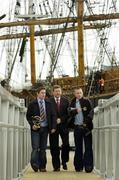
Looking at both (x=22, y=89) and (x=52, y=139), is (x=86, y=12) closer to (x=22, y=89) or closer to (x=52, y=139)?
(x=22, y=89)

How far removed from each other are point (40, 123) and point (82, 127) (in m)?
0.78

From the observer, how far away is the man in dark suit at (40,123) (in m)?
10.2

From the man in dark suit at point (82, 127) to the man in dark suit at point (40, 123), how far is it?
44 cm

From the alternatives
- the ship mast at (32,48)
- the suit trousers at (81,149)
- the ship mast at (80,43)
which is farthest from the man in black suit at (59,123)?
the ship mast at (32,48)

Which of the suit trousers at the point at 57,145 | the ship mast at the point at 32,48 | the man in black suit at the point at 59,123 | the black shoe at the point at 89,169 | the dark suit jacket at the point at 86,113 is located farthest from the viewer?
the ship mast at the point at 32,48

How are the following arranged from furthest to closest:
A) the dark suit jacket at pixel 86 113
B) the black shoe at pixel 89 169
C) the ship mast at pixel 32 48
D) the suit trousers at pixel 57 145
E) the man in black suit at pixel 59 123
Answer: the ship mast at pixel 32 48, the suit trousers at pixel 57 145, the man in black suit at pixel 59 123, the dark suit jacket at pixel 86 113, the black shoe at pixel 89 169

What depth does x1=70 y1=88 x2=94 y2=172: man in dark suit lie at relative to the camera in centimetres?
1020

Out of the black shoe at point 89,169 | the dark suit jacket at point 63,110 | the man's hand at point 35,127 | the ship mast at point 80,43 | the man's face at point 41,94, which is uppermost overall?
the ship mast at point 80,43

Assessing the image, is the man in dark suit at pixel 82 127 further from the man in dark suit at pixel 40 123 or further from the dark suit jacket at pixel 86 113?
the man in dark suit at pixel 40 123

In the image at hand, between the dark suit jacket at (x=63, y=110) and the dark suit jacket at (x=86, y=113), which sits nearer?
the dark suit jacket at (x=86, y=113)

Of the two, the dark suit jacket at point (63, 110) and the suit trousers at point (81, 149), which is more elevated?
the dark suit jacket at point (63, 110)

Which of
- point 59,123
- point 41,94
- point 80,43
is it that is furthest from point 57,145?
point 80,43

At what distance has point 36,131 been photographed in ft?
33.6

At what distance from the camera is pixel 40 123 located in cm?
1026
